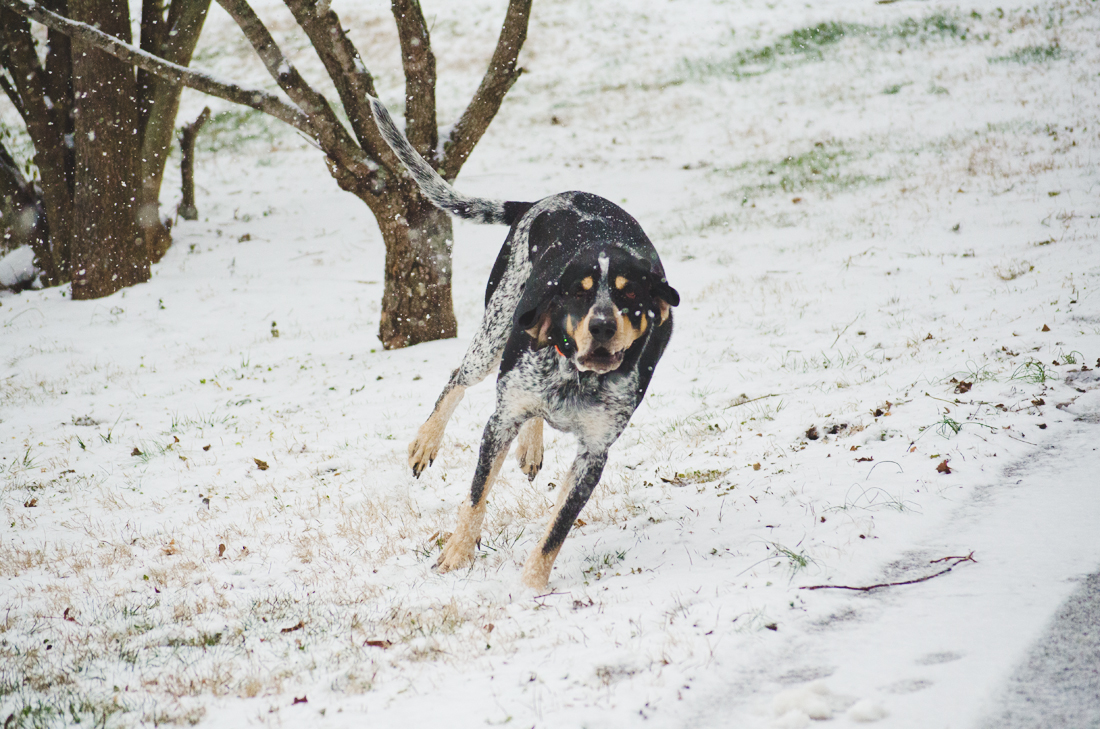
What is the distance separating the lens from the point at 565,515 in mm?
3500

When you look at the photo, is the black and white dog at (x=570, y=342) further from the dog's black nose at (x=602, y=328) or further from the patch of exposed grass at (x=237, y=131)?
the patch of exposed grass at (x=237, y=131)

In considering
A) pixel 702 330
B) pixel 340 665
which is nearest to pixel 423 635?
pixel 340 665

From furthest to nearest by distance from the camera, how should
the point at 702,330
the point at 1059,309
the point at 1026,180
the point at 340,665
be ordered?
the point at 1026,180 → the point at 702,330 → the point at 1059,309 → the point at 340,665

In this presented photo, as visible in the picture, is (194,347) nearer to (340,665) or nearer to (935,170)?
(340,665)

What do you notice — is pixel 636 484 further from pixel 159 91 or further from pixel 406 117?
pixel 159 91

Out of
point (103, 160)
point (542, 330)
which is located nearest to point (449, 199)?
point (542, 330)

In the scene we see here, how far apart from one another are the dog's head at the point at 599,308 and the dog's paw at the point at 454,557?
1.14 metres

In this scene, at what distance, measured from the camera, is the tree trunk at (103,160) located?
9180 mm

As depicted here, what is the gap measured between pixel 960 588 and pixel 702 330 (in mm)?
5147

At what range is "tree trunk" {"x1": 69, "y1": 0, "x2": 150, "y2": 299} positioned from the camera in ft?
30.1

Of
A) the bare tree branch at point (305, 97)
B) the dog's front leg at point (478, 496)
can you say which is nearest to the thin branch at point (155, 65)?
the bare tree branch at point (305, 97)

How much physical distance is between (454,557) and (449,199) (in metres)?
2.42

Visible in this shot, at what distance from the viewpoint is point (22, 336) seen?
906 cm

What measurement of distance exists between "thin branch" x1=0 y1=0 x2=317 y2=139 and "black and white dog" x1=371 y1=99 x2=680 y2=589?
11.8 feet
